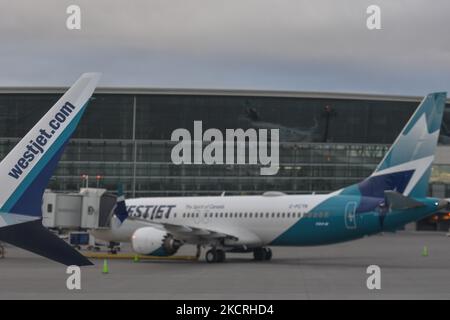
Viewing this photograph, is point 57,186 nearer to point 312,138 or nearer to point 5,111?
point 5,111

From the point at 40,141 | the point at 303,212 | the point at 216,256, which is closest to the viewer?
the point at 40,141

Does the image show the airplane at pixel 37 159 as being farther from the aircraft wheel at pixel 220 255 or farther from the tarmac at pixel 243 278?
the aircraft wheel at pixel 220 255

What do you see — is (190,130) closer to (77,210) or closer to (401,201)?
(77,210)

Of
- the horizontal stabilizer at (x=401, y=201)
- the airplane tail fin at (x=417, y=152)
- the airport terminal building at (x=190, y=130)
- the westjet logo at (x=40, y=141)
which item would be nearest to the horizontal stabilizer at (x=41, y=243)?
the westjet logo at (x=40, y=141)

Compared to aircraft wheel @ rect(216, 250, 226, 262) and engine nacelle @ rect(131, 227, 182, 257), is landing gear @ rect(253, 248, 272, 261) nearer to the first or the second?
aircraft wheel @ rect(216, 250, 226, 262)

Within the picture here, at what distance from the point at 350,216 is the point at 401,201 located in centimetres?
243

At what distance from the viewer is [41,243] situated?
1365cm

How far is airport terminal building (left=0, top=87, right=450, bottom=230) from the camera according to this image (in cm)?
7662

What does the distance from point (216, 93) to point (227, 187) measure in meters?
8.95

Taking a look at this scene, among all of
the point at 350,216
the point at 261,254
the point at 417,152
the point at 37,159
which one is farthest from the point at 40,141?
the point at 261,254
